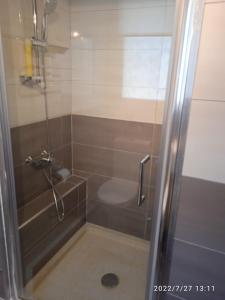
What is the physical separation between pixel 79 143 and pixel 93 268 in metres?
1.06

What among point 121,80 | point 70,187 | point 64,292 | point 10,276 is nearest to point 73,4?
point 121,80

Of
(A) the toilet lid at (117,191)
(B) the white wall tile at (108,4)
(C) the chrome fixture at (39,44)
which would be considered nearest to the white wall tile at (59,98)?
(C) the chrome fixture at (39,44)

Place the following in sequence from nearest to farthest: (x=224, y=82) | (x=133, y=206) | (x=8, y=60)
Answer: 1. (x=224, y=82)
2. (x=8, y=60)
3. (x=133, y=206)

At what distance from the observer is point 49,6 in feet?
5.59

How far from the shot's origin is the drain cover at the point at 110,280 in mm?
1651

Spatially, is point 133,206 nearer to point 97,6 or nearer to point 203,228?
point 203,228

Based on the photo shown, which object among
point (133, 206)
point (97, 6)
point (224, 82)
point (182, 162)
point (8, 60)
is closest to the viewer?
point (224, 82)

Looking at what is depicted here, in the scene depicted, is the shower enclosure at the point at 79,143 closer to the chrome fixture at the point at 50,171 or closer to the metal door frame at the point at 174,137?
the chrome fixture at the point at 50,171

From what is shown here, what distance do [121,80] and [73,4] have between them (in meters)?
0.72

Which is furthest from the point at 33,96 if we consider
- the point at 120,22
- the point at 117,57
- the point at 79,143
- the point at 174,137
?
the point at 174,137

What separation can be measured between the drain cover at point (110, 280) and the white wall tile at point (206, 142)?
48.2 inches

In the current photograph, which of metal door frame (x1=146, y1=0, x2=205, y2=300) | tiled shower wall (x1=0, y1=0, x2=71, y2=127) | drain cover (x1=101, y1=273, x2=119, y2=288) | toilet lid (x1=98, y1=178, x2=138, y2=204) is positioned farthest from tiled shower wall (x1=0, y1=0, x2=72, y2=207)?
metal door frame (x1=146, y1=0, x2=205, y2=300)

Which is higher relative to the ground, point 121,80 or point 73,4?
point 73,4

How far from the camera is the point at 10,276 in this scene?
1451mm
